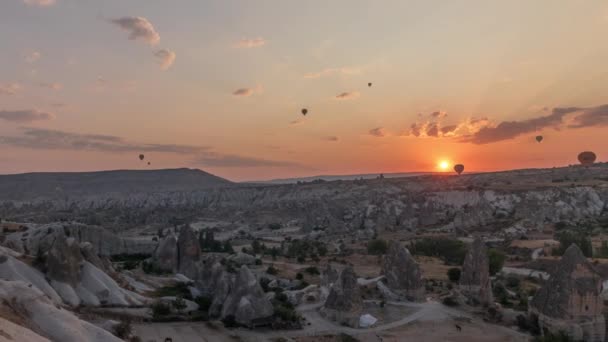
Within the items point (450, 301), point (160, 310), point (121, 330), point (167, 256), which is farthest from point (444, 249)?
point (121, 330)

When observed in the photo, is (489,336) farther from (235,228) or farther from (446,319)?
(235,228)

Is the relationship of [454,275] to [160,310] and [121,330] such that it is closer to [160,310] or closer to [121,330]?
[160,310]

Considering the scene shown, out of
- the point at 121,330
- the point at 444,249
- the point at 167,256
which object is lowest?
the point at 444,249

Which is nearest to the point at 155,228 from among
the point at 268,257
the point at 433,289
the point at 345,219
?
the point at 345,219

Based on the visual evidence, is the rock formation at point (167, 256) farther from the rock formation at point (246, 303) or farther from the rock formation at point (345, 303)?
the rock formation at point (345, 303)

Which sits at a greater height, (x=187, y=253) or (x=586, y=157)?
(x=586, y=157)

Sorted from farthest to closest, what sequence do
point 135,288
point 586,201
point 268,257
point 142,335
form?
point 586,201 → point 268,257 → point 135,288 → point 142,335
